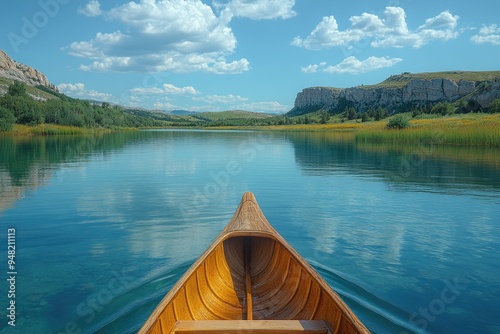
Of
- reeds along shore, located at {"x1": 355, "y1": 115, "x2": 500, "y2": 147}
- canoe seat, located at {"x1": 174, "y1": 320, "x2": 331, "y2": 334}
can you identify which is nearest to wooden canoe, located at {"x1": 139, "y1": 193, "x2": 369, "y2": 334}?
canoe seat, located at {"x1": 174, "y1": 320, "x2": 331, "y2": 334}

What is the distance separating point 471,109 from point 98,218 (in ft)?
378

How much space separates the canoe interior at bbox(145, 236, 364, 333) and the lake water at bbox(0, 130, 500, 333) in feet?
4.31

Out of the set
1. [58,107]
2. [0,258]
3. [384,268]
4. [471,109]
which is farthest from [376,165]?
[471,109]

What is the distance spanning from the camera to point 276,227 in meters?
12.8

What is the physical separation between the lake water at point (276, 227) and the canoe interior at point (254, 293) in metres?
1.31

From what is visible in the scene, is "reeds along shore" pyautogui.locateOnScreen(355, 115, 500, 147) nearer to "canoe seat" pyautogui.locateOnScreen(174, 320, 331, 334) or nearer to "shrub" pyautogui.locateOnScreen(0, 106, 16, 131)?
"canoe seat" pyautogui.locateOnScreen(174, 320, 331, 334)

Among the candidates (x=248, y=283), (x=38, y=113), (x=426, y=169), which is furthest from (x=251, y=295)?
(x=38, y=113)

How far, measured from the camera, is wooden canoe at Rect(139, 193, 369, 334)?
184 inches

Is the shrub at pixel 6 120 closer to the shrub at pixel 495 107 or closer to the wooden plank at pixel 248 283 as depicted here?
the wooden plank at pixel 248 283

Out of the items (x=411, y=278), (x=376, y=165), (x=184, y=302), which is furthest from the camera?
(x=376, y=165)

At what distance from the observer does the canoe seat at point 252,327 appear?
464 centimetres

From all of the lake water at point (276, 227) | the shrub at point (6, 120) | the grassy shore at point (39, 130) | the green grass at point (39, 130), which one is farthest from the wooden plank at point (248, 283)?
the green grass at point (39, 130)

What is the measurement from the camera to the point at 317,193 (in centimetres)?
1877

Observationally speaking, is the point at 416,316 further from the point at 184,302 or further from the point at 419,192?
the point at 419,192
